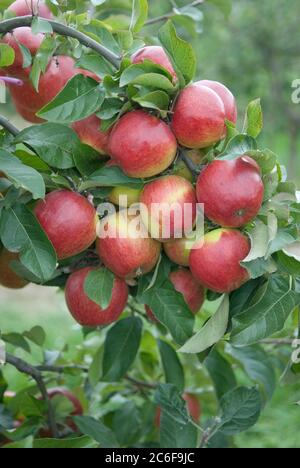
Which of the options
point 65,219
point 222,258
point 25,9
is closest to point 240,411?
point 222,258

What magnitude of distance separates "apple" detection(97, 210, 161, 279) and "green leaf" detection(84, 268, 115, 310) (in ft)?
0.10

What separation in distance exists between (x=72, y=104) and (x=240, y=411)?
1.77 feet

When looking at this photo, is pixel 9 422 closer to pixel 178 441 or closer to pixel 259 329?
pixel 178 441

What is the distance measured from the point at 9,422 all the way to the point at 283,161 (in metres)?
6.17

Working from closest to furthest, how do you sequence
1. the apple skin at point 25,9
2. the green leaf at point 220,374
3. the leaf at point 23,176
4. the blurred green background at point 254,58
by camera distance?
1. the leaf at point 23,176
2. the apple skin at point 25,9
3. the green leaf at point 220,374
4. the blurred green background at point 254,58

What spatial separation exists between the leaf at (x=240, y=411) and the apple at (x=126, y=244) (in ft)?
0.94

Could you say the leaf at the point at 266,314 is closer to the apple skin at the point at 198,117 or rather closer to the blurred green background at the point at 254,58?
the apple skin at the point at 198,117

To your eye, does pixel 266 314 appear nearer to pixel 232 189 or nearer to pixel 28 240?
pixel 232 189

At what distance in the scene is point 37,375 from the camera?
121 centimetres

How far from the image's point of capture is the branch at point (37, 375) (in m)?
1.19

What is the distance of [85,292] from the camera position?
99 centimetres

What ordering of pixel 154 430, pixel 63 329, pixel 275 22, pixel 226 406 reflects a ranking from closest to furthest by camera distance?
pixel 226 406, pixel 154 430, pixel 63 329, pixel 275 22

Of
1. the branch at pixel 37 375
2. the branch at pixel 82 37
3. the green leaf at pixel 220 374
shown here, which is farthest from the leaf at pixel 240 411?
the branch at pixel 82 37

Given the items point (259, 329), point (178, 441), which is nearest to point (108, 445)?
point (178, 441)
